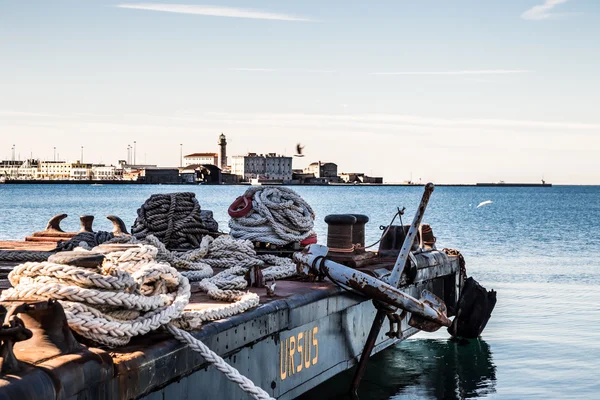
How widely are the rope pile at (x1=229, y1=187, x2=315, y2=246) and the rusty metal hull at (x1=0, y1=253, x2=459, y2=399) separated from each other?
148cm

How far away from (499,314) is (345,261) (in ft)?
30.9

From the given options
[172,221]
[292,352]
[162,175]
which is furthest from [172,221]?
[162,175]

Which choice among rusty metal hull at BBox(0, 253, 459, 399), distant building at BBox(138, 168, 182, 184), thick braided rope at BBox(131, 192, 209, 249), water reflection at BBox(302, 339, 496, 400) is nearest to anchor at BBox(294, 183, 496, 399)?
rusty metal hull at BBox(0, 253, 459, 399)

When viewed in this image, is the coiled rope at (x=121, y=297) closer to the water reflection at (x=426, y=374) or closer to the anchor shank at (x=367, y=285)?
the anchor shank at (x=367, y=285)

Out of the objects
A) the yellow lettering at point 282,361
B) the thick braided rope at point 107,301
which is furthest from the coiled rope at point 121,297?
the yellow lettering at point 282,361

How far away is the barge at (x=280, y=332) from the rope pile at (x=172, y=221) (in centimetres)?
77

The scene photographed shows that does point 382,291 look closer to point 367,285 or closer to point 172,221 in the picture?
point 367,285

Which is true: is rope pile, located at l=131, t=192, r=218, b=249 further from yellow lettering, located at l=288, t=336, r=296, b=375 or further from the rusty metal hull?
yellow lettering, located at l=288, t=336, r=296, b=375

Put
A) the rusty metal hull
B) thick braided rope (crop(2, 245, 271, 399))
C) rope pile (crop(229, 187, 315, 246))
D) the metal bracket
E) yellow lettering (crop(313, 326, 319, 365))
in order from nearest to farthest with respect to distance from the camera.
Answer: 1. the metal bracket
2. the rusty metal hull
3. thick braided rope (crop(2, 245, 271, 399))
4. yellow lettering (crop(313, 326, 319, 365))
5. rope pile (crop(229, 187, 315, 246))

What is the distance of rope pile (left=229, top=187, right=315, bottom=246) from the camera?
10.2m

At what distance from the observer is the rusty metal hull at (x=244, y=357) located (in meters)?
4.11

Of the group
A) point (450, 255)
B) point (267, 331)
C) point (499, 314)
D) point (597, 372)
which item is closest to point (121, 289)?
point (267, 331)

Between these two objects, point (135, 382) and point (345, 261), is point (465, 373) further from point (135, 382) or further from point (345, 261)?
point (135, 382)

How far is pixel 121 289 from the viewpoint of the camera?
472 cm
